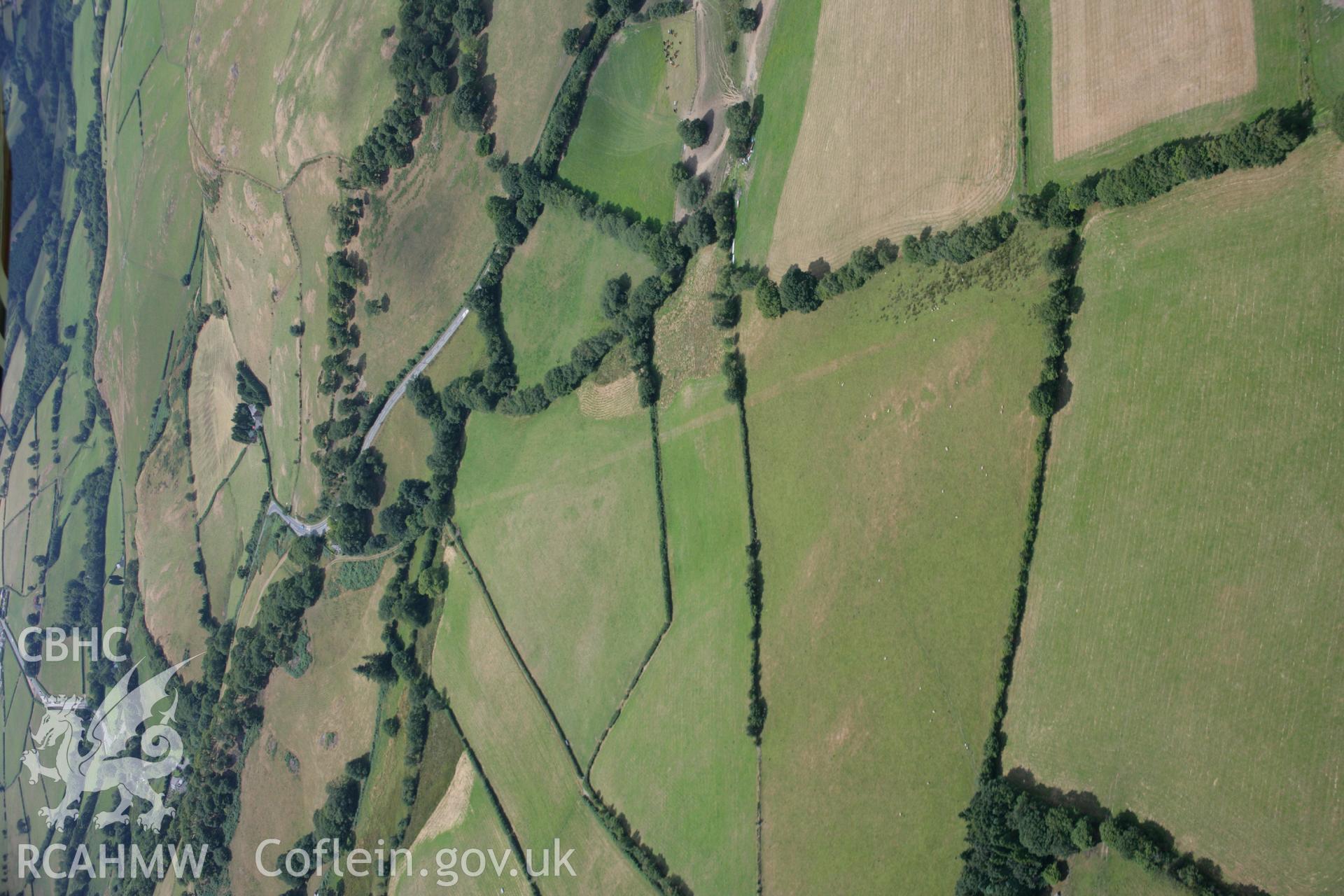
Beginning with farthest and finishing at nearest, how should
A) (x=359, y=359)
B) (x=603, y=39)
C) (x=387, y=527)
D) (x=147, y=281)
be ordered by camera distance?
1. (x=147, y=281)
2. (x=359, y=359)
3. (x=387, y=527)
4. (x=603, y=39)

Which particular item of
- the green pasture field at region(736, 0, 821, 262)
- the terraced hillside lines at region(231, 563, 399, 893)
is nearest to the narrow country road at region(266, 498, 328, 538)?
the terraced hillside lines at region(231, 563, 399, 893)

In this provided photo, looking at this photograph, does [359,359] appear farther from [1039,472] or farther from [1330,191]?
[1330,191]

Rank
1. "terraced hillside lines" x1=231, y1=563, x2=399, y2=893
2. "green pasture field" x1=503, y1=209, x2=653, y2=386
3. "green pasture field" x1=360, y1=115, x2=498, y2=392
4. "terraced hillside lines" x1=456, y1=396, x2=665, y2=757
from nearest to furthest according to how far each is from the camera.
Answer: "terraced hillside lines" x1=456, y1=396, x2=665, y2=757 → "green pasture field" x1=503, y1=209, x2=653, y2=386 → "green pasture field" x1=360, y1=115, x2=498, y2=392 → "terraced hillside lines" x1=231, y1=563, x2=399, y2=893

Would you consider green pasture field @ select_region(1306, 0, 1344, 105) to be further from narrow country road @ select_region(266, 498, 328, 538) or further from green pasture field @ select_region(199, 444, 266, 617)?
green pasture field @ select_region(199, 444, 266, 617)

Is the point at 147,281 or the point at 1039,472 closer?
the point at 1039,472

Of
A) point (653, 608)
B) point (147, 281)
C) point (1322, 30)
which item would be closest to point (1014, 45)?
point (1322, 30)

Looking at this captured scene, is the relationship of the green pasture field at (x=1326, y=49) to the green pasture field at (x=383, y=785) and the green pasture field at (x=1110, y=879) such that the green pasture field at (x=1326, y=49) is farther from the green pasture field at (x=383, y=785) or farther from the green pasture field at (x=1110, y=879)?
the green pasture field at (x=383, y=785)


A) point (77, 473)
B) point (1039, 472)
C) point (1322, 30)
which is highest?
point (77, 473)
